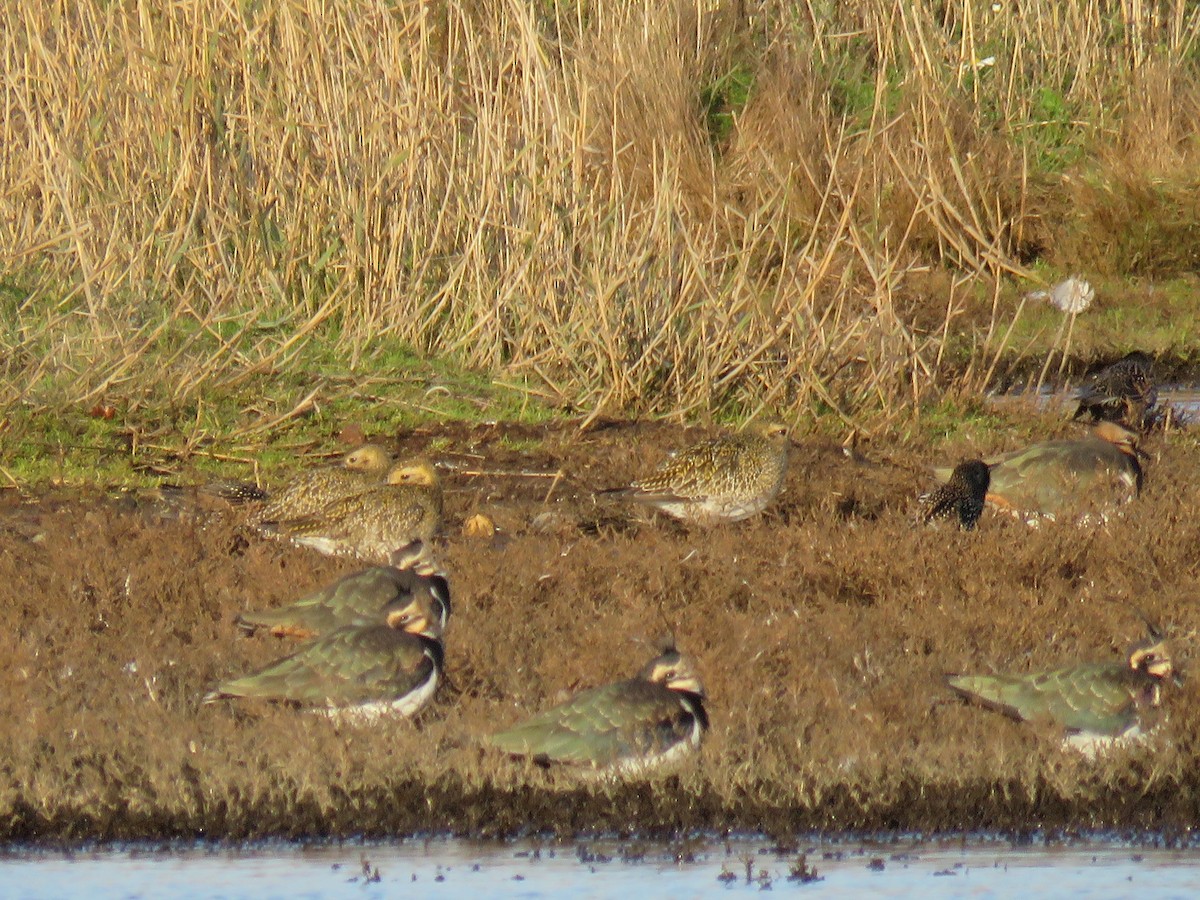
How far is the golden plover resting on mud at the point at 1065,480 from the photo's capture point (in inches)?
344

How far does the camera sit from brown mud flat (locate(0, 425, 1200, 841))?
5.67m

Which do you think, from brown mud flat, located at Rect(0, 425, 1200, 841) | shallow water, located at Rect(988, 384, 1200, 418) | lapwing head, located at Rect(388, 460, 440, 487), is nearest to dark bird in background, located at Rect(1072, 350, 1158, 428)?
shallow water, located at Rect(988, 384, 1200, 418)

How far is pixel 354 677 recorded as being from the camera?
20.1 ft

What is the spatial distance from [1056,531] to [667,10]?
7935mm

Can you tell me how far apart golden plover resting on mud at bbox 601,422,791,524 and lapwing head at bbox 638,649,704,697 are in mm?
2963

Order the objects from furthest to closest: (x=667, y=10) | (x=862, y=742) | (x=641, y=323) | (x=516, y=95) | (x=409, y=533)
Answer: (x=667, y=10) < (x=516, y=95) < (x=641, y=323) < (x=409, y=533) < (x=862, y=742)

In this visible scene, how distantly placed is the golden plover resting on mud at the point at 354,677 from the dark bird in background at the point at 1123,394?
559 centimetres

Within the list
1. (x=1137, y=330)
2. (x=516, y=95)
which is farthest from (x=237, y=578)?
(x=1137, y=330)

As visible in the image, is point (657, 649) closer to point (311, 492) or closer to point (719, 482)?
point (719, 482)

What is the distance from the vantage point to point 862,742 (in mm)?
5973

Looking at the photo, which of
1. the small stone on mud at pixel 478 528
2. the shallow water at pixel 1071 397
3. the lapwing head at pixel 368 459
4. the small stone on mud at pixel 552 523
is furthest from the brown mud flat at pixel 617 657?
the shallow water at pixel 1071 397

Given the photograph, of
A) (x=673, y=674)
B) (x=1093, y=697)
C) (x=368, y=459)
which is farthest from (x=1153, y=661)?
(x=368, y=459)

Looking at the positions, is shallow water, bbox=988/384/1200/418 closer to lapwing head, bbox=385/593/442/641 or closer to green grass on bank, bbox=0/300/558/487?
green grass on bank, bbox=0/300/558/487

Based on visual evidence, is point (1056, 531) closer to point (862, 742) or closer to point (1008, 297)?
point (862, 742)
